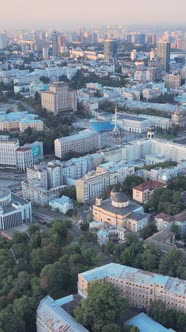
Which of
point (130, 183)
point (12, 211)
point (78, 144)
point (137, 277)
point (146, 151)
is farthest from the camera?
point (78, 144)

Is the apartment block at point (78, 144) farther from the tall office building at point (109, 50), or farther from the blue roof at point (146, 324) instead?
the tall office building at point (109, 50)

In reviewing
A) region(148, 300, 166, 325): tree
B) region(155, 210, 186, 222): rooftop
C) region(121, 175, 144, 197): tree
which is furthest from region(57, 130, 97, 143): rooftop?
region(148, 300, 166, 325): tree

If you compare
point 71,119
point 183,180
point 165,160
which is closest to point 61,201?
point 183,180

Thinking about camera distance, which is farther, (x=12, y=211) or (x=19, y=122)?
(x=19, y=122)

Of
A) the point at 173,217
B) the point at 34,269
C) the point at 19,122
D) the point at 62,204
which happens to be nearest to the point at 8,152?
the point at 19,122

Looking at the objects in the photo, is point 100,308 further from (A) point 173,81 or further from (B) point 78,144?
(A) point 173,81

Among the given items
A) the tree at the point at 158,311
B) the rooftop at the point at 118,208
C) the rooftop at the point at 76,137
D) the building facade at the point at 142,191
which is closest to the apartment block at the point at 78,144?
the rooftop at the point at 76,137

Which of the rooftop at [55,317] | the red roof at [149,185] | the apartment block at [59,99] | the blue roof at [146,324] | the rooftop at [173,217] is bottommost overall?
the blue roof at [146,324]
